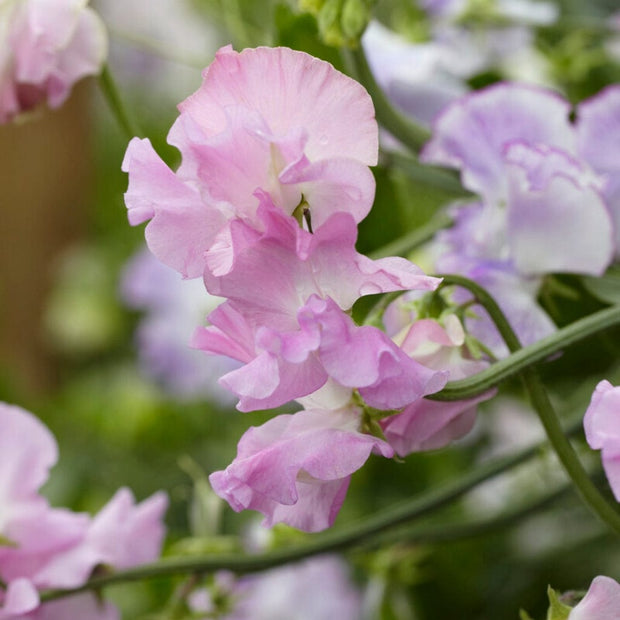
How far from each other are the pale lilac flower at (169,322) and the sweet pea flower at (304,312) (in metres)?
0.57

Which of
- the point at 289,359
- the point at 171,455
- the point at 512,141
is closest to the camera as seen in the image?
the point at 289,359

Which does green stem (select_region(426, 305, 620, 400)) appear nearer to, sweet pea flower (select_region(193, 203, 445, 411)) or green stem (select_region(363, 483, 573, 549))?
sweet pea flower (select_region(193, 203, 445, 411))

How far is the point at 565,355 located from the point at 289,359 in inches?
8.7

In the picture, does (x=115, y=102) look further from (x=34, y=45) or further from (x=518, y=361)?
(x=518, y=361)

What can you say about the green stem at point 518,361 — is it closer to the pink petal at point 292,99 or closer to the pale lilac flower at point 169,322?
the pink petal at point 292,99

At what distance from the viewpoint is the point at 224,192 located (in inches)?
8.4

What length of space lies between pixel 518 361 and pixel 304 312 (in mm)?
52

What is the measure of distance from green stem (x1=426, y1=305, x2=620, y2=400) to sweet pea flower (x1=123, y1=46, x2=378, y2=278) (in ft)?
0.13

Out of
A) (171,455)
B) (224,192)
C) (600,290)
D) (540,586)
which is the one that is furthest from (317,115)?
(171,455)

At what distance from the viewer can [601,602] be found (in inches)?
8.6

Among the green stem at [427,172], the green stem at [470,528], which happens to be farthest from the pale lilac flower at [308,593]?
the green stem at [427,172]

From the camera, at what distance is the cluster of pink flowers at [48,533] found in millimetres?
314

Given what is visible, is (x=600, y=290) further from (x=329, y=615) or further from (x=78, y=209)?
(x=78, y=209)

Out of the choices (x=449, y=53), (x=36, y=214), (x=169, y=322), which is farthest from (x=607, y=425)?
(x=36, y=214)
